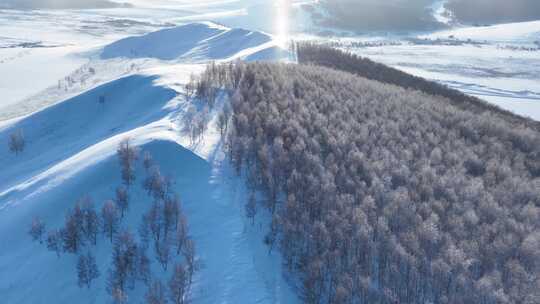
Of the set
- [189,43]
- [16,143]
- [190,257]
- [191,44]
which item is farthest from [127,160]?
[189,43]

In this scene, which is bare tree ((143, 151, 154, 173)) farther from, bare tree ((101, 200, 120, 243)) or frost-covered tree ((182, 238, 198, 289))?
frost-covered tree ((182, 238, 198, 289))

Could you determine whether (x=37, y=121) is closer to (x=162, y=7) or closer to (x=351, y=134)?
(x=351, y=134)

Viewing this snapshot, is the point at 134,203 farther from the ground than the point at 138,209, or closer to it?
farther from the ground

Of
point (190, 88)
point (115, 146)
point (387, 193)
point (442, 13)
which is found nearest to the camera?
point (387, 193)

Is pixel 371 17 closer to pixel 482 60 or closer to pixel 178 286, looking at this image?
pixel 482 60

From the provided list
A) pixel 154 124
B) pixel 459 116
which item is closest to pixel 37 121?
pixel 154 124

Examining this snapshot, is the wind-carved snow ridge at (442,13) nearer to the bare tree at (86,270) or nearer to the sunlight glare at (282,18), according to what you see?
the sunlight glare at (282,18)

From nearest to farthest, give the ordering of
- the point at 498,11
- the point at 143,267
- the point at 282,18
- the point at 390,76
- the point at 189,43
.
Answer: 1. the point at 143,267
2. the point at 390,76
3. the point at 189,43
4. the point at 282,18
5. the point at 498,11
